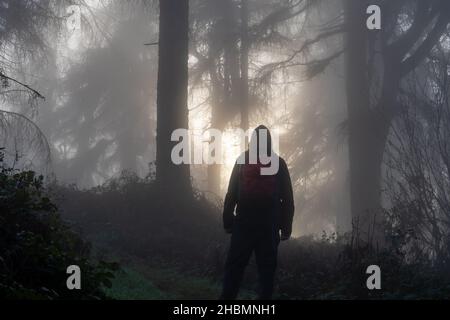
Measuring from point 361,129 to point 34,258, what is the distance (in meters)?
12.7

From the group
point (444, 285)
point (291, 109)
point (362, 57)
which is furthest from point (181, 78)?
point (291, 109)

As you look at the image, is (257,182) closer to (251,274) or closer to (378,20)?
(251,274)

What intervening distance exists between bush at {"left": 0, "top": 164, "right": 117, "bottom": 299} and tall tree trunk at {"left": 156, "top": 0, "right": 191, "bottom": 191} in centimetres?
672

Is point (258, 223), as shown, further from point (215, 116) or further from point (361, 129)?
point (215, 116)

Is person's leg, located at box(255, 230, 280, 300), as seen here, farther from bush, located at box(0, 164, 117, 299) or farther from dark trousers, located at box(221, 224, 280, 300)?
bush, located at box(0, 164, 117, 299)

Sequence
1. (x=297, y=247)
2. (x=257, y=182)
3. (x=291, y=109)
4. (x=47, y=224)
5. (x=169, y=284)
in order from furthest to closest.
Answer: (x=291, y=109)
(x=297, y=247)
(x=169, y=284)
(x=257, y=182)
(x=47, y=224)

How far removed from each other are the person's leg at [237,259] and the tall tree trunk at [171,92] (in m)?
6.44

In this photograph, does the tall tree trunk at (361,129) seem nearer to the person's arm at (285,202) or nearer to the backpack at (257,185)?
the person's arm at (285,202)

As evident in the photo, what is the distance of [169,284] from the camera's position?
908cm

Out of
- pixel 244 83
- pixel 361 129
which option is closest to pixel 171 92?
pixel 361 129

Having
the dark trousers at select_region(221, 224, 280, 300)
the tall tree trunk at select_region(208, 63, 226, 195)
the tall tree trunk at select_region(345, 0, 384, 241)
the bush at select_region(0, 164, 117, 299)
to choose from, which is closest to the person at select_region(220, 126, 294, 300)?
the dark trousers at select_region(221, 224, 280, 300)

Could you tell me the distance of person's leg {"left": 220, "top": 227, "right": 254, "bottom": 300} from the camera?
6.61 m

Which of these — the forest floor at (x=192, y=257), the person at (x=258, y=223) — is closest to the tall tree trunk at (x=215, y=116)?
the forest floor at (x=192, y=257)

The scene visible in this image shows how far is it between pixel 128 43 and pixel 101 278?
88.8ft
